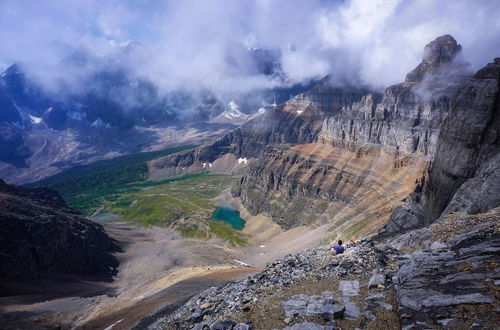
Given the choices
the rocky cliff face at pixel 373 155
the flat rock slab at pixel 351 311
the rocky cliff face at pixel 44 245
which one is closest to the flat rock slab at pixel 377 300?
the flat rock slab at pixel 351 311

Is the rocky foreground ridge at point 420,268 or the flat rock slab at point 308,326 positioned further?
the flat rock slab at point 308,326

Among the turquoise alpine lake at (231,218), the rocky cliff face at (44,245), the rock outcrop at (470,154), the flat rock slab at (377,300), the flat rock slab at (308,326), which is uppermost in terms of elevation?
the rock outcrop at (470,154)

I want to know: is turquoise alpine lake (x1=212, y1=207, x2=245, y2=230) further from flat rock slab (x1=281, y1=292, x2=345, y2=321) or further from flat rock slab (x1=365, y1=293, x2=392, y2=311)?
flat rock slab (x1=365, y1=293, x2=392, y2=311)

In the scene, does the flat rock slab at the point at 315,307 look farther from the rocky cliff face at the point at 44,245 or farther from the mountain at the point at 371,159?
the rocky cliff face at the point at 44,245

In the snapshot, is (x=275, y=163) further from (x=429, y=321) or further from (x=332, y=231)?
(x=429, y=321)

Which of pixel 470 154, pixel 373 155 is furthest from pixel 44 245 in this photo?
pixel 373 155

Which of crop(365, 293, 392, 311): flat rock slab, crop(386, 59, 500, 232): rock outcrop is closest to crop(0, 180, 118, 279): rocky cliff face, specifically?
crop(386, 59, 500, 232): rock outcrop

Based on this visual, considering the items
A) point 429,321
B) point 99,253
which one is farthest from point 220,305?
point 99,253
